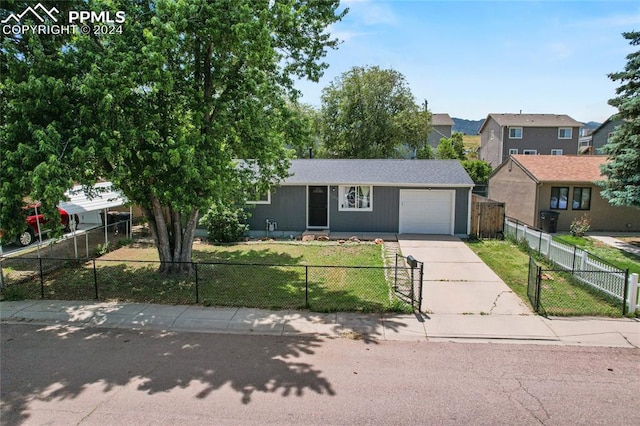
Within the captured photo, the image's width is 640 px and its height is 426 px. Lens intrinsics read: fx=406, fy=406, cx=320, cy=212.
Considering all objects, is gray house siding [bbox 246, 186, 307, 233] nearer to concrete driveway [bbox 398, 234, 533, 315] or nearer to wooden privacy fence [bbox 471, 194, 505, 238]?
concrete driveway [bbox 398, 234, 533, 315]

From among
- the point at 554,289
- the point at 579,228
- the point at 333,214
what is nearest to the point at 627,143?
the point at 579,228

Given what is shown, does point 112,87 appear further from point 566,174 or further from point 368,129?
point 368,129

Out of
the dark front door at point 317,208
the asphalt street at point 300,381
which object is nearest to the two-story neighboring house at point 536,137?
the dark front door at point 317,208

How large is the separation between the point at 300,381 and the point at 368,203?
1288 cm

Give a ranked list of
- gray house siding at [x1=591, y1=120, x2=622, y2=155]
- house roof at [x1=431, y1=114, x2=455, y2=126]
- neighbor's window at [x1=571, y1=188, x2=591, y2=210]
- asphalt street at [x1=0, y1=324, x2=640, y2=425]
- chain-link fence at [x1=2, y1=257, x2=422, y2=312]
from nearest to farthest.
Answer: asphalt street at [x1=0, y1=324, x2=640, y2=425] → chain-link fence at [x1=2, y1=257, x2=422, y2=312] → neighbor's window at [x1=571, y1=188, x2=591, y2=210] → gray house siding at [x1=591, y1=120, x2=622, y2=155] → house roof at [x1=431, y1=114, x2=455, y2=126]

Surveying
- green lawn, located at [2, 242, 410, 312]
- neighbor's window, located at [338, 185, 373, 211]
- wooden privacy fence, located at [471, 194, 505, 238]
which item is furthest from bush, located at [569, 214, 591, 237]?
green lawn, located at [2, 242, 410, 312]

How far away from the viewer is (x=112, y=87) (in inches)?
318

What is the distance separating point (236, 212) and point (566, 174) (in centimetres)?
1602

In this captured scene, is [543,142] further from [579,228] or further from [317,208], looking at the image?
[317,208]

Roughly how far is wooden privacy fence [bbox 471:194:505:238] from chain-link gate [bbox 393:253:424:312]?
23.4ft

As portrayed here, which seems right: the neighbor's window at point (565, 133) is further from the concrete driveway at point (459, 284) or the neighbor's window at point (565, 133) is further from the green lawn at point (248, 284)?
the green lawn at point (248, 284)

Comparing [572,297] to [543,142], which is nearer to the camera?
[572,297]

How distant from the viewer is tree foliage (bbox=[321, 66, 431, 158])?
3309 centimetres

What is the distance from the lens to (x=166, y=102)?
945 cm
